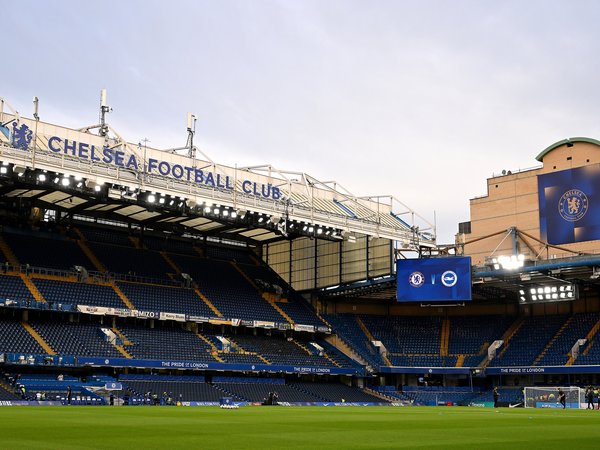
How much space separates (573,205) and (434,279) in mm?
14125

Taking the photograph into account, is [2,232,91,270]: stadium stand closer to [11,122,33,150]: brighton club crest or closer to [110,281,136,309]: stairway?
[110,281,136,309]: stairway

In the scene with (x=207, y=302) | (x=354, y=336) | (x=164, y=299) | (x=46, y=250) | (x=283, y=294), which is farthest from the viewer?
(x=283, y=294)

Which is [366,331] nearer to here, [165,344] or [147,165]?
[165,344]

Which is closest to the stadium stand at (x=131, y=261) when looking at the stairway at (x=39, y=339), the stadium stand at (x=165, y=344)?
the stadium stand at (x=165, y=344)

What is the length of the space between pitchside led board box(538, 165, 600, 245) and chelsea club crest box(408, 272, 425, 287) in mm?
11659

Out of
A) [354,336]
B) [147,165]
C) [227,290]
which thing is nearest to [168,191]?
[147,165]

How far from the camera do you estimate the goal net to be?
65519mm

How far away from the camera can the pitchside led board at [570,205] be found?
70750 millimetres

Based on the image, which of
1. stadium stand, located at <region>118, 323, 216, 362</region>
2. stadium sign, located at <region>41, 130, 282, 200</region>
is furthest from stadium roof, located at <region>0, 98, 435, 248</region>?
stadium stand, located at <region>118, 323, 216, 362</region>

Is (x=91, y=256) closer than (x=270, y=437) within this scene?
No

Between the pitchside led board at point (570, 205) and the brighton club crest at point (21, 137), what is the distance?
45.6m

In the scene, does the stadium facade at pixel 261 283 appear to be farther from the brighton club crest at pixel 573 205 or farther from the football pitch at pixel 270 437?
the football pitch at pixel 270 437

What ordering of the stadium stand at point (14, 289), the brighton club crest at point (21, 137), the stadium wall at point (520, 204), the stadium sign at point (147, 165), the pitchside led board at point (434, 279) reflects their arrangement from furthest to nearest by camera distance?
the pitchside led board at point (434, 279)
the stadium wall at point (520, 204)
the stadium stand at point (14, 289)
the stadium sign at point (147, 165)
the brighton club crest at point (21, 137)

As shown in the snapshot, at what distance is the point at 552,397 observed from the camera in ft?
225
